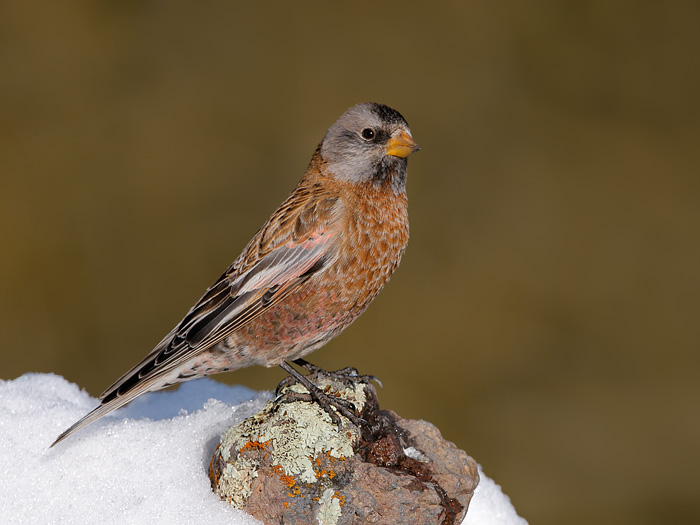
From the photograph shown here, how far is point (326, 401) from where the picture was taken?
3539 millimetres

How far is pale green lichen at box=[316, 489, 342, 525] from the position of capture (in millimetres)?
3086

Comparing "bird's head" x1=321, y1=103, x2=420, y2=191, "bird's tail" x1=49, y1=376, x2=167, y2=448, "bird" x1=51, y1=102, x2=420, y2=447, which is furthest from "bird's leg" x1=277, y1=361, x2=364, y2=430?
"bird's head" x1=321, y1=103, x2=420, y2=191

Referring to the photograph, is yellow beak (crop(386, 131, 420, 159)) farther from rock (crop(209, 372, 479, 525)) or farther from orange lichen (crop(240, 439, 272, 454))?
orange lichen (crop(240, 439, 272, 454))

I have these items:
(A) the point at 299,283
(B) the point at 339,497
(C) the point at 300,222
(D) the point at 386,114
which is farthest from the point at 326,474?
(D) the point at 386,114

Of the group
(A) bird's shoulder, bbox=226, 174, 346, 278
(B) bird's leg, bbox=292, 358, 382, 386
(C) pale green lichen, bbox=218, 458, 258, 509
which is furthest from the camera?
(B) bird's leg, bbox=292, 358, 382, 386

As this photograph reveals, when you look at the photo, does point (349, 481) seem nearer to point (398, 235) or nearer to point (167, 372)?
point (167, 372)

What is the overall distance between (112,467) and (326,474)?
3.50 ft

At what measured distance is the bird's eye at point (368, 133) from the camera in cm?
396

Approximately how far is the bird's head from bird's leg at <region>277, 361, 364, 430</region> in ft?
3.72

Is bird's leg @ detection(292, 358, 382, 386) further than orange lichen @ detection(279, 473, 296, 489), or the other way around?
bird's leg @ detection(292, 358, 382, 386)

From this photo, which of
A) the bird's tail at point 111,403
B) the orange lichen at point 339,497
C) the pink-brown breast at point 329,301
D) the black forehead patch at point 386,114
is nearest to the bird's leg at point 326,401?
the pink-brown breast at point 329,301

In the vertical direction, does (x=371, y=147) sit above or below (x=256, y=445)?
above

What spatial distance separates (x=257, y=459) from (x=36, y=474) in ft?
3.52

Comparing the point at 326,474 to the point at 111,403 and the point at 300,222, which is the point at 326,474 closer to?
the point at 111,403
